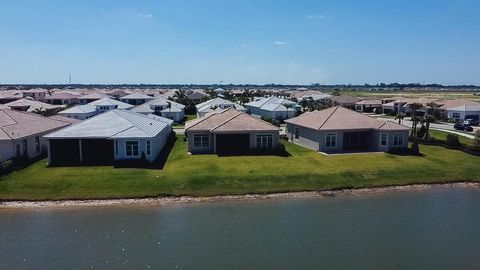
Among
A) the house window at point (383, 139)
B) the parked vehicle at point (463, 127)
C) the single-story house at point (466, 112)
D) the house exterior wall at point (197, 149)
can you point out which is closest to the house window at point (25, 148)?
the house exterior wall at point (197, 149)

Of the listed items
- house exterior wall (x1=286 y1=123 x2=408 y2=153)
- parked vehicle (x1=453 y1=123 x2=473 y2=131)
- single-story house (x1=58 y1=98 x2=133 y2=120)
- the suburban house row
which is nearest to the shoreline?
the suburban house row

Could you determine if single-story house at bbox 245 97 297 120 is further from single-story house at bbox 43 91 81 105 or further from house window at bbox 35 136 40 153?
single-story house at bbox 43 91 81 105

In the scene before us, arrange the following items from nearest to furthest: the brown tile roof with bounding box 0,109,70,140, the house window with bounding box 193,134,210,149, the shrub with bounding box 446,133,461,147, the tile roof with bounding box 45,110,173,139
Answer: the tile roof with bounding box 45,110,173,139
the brown tile roof with bounding box 0,109,70,140
the house window with bounding box 193,134,210,149
the shrub with bounding box 446,133,461,147

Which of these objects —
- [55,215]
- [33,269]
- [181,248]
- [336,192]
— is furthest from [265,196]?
[33,269]

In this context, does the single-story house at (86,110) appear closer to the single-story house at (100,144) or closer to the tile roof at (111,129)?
the tile roof at (111,129)

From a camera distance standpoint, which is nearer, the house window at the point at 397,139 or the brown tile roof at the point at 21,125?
the brown tile roof at the point at 21,125

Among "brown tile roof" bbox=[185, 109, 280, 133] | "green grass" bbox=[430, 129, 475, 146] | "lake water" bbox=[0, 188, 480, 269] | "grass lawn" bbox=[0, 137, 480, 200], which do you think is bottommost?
"lake water" bbox=[0, 188, 480, 269]
